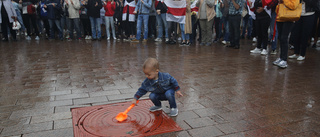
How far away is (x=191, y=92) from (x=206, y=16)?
6.47 meters

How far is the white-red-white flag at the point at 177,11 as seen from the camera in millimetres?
10086

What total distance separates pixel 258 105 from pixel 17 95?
11.6 feet

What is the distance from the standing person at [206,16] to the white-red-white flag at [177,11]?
0.64 metres

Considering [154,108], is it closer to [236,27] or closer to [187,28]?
[236,27]

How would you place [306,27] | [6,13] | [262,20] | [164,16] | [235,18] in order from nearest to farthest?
[306,27] → [262,20] → [235,18] → [164,16] → [6,13]

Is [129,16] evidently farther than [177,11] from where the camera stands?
Yes

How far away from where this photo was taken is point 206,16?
384 inches

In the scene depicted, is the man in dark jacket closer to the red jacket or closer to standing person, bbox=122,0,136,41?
the red jacket

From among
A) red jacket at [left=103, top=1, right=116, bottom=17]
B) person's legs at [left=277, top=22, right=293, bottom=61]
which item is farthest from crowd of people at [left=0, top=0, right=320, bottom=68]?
person's legs at [left=277, top=22, right=293, bottom=61]

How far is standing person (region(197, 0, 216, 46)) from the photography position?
964 cm

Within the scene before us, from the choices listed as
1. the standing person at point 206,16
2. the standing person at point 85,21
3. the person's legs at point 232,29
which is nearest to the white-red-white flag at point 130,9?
the standing person at point 85,21

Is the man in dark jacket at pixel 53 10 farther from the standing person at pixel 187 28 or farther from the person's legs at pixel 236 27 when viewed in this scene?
the person's legs at pixel 236 27

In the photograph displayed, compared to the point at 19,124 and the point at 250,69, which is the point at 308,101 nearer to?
the point at 250,69

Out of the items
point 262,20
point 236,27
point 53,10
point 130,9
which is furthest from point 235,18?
point 53,10
